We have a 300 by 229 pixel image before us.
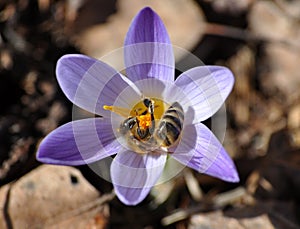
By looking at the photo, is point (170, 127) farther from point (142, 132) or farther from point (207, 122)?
point (207, 122)

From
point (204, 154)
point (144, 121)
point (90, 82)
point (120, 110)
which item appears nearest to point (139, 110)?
point (120, 110)

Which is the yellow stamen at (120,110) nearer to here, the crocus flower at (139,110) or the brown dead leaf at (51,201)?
the crocus flower at (139,110)

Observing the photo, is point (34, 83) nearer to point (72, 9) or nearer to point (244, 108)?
point (72, 9)

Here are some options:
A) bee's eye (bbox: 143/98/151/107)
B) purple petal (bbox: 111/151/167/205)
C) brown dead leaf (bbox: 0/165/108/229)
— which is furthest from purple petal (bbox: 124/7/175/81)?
brown dead leaf (bbox: 0/165/108/229)

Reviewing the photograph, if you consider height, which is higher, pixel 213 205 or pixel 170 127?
pixel 170 127

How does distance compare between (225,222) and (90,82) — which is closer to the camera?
(90,82)

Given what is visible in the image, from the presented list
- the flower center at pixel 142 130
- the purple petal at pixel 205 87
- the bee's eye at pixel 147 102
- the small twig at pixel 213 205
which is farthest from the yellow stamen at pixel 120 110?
the small twig at pixel 213 205

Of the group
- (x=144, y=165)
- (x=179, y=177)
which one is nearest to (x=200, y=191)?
(x=179, y=177)

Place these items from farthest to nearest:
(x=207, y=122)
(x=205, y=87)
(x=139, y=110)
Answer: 1. (x=207, y=122)
2. (x=139, y=110)
3. (x=205, y=87)
